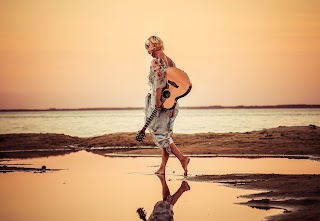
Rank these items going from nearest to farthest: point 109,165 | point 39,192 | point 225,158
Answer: point 39,192
point 109,165
point 225,158

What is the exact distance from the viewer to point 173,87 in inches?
488

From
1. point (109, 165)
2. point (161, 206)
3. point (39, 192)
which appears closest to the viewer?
point (161, 206)

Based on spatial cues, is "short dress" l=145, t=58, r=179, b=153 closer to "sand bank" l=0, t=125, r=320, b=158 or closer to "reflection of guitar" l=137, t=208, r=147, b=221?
"reflection of guitar" l=137, t=208, r=147, b=221

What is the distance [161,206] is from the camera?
8.41 m

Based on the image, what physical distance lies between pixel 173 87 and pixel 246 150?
7.08m

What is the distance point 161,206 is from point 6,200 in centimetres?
222

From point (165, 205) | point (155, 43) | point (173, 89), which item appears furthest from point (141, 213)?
point (155, 43)

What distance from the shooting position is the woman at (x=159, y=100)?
1220 centimetres

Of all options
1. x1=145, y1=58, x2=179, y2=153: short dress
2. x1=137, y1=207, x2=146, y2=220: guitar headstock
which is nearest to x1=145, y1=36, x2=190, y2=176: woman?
x1=145, y1=58, x2=179, y2=153: short dress

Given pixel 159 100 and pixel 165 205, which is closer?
pixel 165 205

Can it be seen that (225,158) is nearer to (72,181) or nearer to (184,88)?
(184,88)

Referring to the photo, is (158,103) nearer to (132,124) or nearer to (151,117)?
(151,117)

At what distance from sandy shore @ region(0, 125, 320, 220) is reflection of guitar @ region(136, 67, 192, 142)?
135 cm

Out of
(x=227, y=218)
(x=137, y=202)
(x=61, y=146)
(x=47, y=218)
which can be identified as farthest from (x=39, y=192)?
(x=61, y=146)
